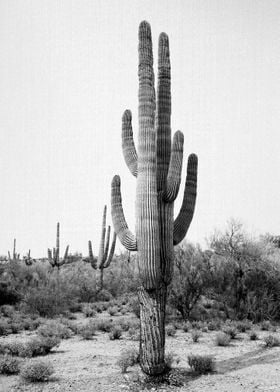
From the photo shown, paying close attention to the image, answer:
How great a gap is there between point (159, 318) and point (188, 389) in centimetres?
139

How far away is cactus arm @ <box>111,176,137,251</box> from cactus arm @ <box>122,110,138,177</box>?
1.89ft

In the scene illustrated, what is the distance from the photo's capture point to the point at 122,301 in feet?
76.9

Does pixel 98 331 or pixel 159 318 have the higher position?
pixel 159 318

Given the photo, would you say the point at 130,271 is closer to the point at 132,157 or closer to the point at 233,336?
the point at 233,336

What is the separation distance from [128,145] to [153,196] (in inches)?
71.4

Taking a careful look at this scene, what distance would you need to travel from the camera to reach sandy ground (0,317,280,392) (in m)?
7.36

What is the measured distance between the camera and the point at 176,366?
8844 mm

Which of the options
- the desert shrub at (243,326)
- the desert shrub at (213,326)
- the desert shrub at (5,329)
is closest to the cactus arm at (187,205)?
the desert shrub at (213,326)

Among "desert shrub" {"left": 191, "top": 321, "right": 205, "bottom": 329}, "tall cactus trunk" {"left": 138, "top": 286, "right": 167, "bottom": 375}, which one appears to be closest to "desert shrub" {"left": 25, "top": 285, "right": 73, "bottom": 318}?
"desert shrub" {"left": 191, "top": 321, "right": 205, "bottom": 329}

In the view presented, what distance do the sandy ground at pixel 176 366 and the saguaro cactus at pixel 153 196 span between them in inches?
33.7

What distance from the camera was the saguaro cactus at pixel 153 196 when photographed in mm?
7418

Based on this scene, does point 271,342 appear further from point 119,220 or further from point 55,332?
point 55,332

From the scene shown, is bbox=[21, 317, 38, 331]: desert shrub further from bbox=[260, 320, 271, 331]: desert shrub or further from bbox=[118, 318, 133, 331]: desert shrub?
bbox=[260, 320, 271, 331]: desert shrub

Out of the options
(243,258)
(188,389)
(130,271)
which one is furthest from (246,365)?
(130,271)
